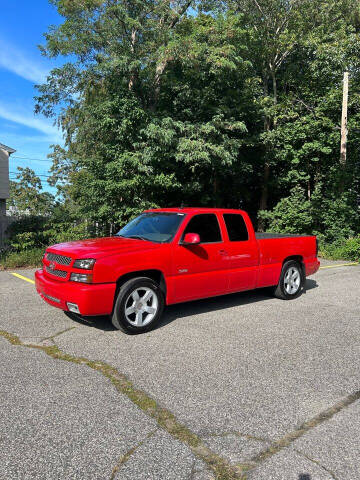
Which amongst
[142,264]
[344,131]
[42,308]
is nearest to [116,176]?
[42,308]

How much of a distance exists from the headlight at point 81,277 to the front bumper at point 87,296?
2.1 inches

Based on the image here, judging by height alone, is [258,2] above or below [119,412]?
Result: above

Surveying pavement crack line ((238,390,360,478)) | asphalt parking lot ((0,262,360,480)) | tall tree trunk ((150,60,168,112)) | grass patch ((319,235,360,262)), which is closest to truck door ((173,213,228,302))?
asphalt parking lot ((0,262,360,480))

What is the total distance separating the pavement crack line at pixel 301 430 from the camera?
2414 mm

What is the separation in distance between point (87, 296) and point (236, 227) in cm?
300

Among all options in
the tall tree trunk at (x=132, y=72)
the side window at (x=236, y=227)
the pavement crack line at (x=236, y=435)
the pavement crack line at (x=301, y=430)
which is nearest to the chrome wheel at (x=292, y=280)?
the side window at (x=236, y=227)

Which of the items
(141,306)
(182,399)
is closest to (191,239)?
(141,306)

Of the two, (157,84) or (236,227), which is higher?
(157,84)

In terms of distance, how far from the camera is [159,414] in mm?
2943

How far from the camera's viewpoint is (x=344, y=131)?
16594mm

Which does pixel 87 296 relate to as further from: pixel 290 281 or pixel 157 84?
pixel 157 84

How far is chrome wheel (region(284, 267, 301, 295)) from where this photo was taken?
7.11 m

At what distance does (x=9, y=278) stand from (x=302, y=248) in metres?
7.25

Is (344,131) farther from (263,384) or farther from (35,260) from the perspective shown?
(263,384)
